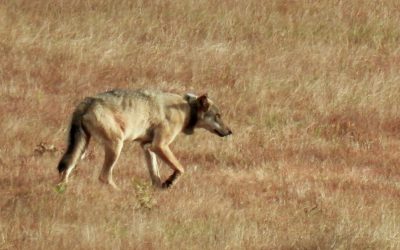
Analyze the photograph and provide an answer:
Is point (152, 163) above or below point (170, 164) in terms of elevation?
below

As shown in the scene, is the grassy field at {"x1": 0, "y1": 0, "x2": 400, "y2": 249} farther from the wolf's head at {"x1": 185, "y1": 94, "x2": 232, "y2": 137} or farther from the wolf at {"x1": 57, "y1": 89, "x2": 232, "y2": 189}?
the wolf's head at {"x1": 185, "y1": 94, "x2": 232, "y2": 137}

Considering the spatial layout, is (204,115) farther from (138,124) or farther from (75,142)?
(75,142)

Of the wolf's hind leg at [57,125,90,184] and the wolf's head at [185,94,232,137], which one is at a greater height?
the wolf's hind leg at [57,125,90,184]

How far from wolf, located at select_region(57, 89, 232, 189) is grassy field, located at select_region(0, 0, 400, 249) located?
0.25 metres

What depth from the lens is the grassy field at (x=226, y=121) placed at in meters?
10.9

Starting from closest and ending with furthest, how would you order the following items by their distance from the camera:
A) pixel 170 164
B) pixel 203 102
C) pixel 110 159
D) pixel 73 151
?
pixel 73 151 < pixel 110 159 < pixel 170 164 < pixel 203 102

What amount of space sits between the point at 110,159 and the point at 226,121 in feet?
14.7

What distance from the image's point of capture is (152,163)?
13312 mm

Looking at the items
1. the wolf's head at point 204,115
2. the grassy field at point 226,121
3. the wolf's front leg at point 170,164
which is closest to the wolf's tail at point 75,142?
the grassy field at point 226,121

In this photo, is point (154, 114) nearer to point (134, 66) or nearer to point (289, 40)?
point (134, 66)

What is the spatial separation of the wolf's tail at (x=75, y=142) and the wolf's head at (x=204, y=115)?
1828 mm

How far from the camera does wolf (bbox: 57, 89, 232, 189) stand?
482 inches

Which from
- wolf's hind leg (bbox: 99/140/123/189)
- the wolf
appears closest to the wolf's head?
the wolf

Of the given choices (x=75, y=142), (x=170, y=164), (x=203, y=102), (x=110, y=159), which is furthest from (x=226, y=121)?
(x=75, y=142)
